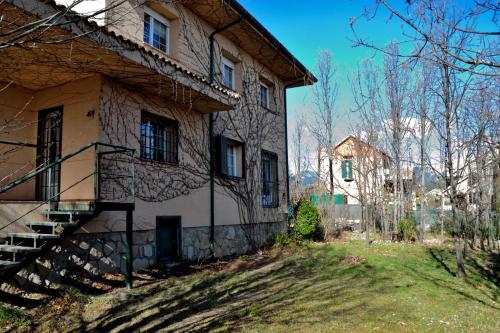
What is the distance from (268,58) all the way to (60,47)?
8.72 metres

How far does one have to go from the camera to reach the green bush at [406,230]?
15.2 meters

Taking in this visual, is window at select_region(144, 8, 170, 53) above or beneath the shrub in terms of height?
above

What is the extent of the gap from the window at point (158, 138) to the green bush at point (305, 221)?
19.9 ft

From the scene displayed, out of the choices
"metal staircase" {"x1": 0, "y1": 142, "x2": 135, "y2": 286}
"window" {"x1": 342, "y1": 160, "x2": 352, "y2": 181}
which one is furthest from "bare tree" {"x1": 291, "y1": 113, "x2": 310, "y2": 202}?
"metal staircase" {"x1": 0, "y1": 142, "x2": 135, "y2": 286}

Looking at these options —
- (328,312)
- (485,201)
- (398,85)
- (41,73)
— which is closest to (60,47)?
(41,73)

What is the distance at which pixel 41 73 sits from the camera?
7.22 m

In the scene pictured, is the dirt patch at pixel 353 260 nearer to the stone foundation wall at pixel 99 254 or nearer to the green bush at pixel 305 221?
the green bush at pixel 305 221

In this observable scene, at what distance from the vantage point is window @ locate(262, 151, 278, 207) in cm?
1372

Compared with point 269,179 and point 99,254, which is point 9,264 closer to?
point 99,254

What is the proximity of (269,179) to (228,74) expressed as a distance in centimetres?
415

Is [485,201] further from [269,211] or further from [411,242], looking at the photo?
[269,211]

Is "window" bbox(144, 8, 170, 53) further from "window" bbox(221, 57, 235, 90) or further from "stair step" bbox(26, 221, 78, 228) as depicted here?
"stair step" bbox(26, 221, 78, 228)

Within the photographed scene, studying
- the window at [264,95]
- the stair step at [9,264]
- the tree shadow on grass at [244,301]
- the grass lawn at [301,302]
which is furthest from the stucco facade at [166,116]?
the tree shadow on grass at [244,301]

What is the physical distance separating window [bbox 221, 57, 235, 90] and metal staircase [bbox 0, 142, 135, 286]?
508 centimetres
